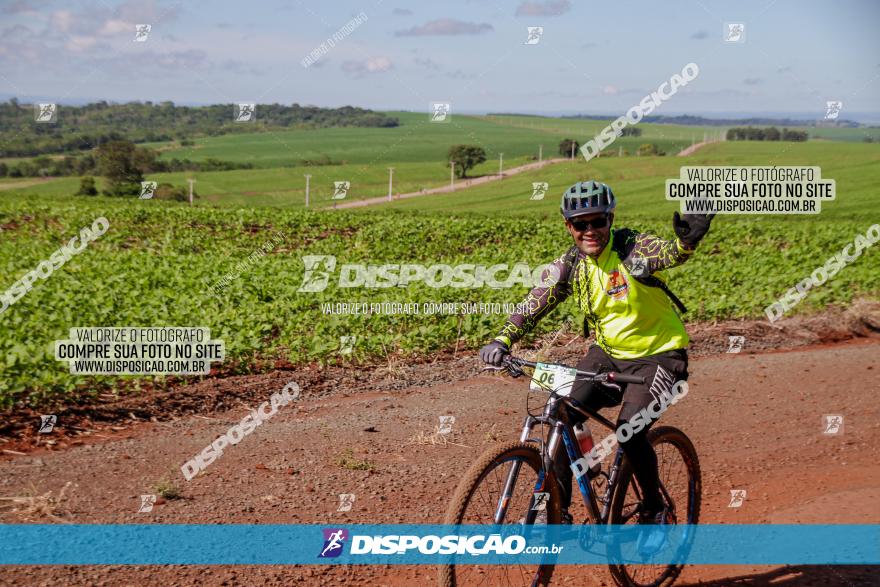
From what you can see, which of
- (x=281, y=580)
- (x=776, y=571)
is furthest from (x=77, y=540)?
(x=776, y=571)

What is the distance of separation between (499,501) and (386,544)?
1.65 metres

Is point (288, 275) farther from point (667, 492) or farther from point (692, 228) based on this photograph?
point (692, 228)

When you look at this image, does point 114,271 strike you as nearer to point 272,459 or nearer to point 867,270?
point 272,459

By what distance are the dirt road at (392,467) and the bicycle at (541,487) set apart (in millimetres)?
695

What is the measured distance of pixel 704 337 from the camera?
13438 mm

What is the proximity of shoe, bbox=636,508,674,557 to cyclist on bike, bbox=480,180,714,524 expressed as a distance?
0.06 meters

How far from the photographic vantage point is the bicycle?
4.32 meters

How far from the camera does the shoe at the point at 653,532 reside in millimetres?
5309

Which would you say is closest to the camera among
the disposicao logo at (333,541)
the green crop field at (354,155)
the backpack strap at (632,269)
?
the backpack strap at (632,269)

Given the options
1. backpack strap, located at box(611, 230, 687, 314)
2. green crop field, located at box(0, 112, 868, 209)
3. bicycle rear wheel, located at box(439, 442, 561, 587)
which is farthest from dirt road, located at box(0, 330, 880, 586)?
green crop field, located at box(0, 112, 868, 209)

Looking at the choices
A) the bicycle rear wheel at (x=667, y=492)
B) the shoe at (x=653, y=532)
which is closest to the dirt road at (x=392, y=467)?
the bicycle rear wheel at (x=667, y=492)

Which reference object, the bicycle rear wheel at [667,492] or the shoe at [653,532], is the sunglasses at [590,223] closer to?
the bicycle rear wheel at [667,492]

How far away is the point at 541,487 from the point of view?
4.57 meters

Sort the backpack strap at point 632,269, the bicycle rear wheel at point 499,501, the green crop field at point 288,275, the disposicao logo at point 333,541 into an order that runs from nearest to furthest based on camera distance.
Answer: the bicycle rear wheel at point 499,501, the backpack strap at point 632,269, the disposicao logo at point 333,541, the green crop field at point 288,275
